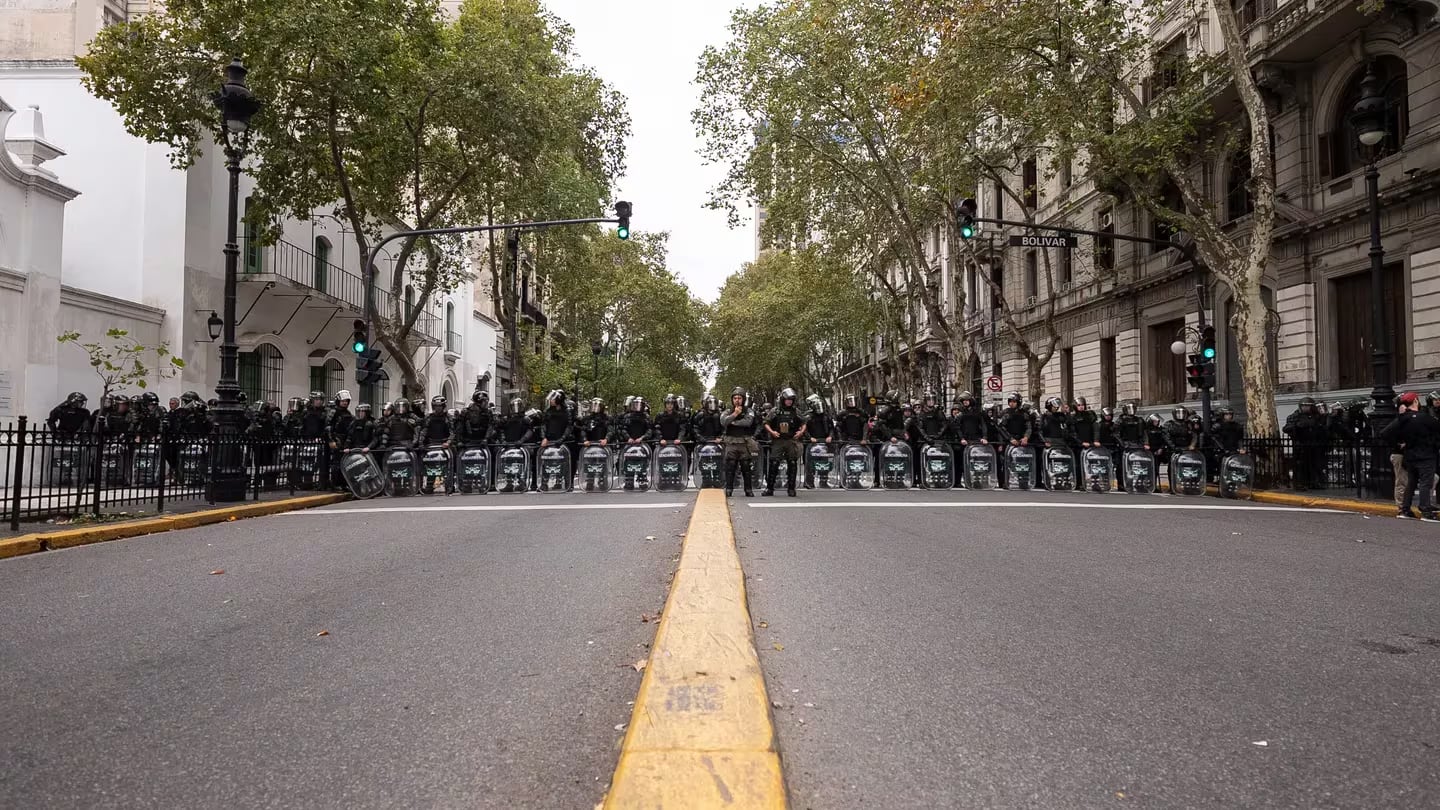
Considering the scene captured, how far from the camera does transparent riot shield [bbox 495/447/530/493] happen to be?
1452 centimetres

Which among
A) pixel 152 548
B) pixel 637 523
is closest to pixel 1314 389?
pixel 637 523

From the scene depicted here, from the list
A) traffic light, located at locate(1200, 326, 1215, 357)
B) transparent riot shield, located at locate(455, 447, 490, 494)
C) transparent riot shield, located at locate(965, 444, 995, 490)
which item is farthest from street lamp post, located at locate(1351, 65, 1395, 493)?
transparent riot shield, located at locate(455, 447, 490, 494)

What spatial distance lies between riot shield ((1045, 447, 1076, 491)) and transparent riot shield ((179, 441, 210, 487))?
13.1 m

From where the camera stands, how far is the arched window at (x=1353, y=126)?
738 inches

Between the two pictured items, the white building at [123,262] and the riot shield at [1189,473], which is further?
the white building at [123,262]

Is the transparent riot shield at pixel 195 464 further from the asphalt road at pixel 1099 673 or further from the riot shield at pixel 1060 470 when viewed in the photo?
the riot shield at pixel 1060 470

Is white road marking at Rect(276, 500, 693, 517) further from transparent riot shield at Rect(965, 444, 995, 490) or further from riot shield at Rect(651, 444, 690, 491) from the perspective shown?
transparent riot shield at Rect(965, 444, 995, 490)

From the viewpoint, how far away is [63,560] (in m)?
7.11

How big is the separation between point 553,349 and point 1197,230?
41771 mm

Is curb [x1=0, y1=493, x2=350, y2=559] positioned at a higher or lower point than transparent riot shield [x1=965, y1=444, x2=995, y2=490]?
lower

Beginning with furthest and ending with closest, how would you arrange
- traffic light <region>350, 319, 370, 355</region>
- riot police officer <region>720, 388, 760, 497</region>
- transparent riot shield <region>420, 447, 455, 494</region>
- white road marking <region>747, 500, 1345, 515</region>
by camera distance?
traffic light <region>350, 319, 370, 355</region> → transparent riot shield <region>420, 447, 455, 494</region> → riot police officer <region>720, 388, 760, 497</region> → white road marking <region>747, 500, 1345, 515</region>

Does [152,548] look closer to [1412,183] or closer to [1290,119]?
[1412,183]

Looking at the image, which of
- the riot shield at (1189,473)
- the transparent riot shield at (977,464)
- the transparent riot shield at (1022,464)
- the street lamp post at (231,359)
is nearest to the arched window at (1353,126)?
the riot shield at (1189,473)

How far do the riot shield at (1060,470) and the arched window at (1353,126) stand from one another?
9885mm
